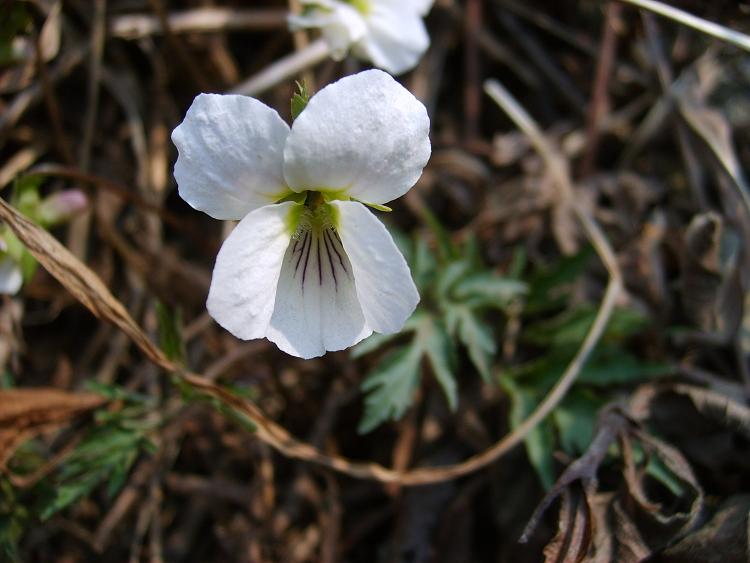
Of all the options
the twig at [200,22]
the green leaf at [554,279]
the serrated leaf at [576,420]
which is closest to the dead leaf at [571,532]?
the serrated leaf at [576,420]

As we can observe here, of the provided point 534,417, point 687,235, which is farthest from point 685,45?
point 534,417

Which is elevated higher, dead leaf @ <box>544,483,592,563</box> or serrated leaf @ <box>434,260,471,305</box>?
serrated leaf @ <box>434,260,471,305</box>

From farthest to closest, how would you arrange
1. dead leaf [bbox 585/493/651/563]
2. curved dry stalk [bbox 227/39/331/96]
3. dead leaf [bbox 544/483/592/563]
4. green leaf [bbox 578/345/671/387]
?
curved dry stalk [bbox 227/39/331/96] → green leaf [bbox 578/345/671/387] → dead leaf [bbox 585/493/651/563] → dead leaf [bbox 544/483/592/563]

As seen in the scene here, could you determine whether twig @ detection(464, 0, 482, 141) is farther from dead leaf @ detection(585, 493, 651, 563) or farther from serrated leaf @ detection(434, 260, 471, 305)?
dead leaf @ detection(585, 493, 651, 563)

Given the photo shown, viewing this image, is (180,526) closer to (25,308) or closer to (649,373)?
(25,308)

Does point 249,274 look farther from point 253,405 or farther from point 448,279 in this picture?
point 448,279

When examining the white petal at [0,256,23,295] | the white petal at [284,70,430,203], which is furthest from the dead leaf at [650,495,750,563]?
the white petal at [0,256,23,295]

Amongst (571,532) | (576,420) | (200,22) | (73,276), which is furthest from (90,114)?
(571,532)
